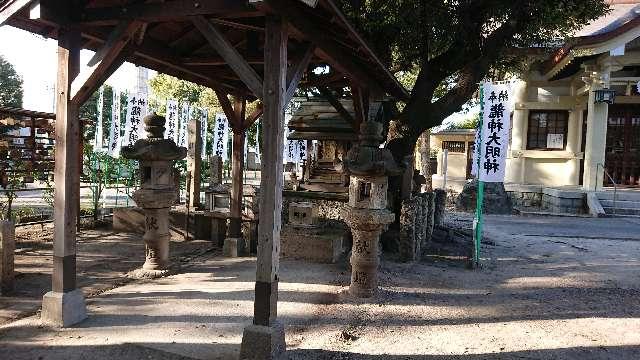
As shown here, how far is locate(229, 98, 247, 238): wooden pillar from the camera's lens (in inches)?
328

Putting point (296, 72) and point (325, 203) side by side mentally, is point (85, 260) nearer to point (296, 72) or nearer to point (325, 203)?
point (325, 203)

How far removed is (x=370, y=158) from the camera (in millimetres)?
5844

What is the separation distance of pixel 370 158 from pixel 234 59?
245 cm

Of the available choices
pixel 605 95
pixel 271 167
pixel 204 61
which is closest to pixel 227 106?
pixel 204 61

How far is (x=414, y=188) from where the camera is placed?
402 inches

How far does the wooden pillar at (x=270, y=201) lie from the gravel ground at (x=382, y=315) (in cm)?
35

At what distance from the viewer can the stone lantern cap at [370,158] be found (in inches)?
229

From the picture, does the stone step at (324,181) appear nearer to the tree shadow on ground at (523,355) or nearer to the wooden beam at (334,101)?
the wooden beam at (334,101)

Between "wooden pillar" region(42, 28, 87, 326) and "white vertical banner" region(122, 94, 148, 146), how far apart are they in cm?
708

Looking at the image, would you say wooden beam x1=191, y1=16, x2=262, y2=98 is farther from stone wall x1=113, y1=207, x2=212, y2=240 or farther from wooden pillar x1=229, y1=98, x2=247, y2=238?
stone wall x1=113, y1=207, x2=212, y2=240

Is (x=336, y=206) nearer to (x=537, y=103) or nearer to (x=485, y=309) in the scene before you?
(x=485, y=309)

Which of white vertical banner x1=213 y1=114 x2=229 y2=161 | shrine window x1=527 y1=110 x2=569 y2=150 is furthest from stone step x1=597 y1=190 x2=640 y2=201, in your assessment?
white vertical banner x1=213 y1=114 x2=229 y2=161

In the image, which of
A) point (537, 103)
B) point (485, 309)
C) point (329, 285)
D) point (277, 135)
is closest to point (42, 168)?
point (329, 285)

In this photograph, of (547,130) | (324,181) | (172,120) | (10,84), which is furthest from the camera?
(10,84)
